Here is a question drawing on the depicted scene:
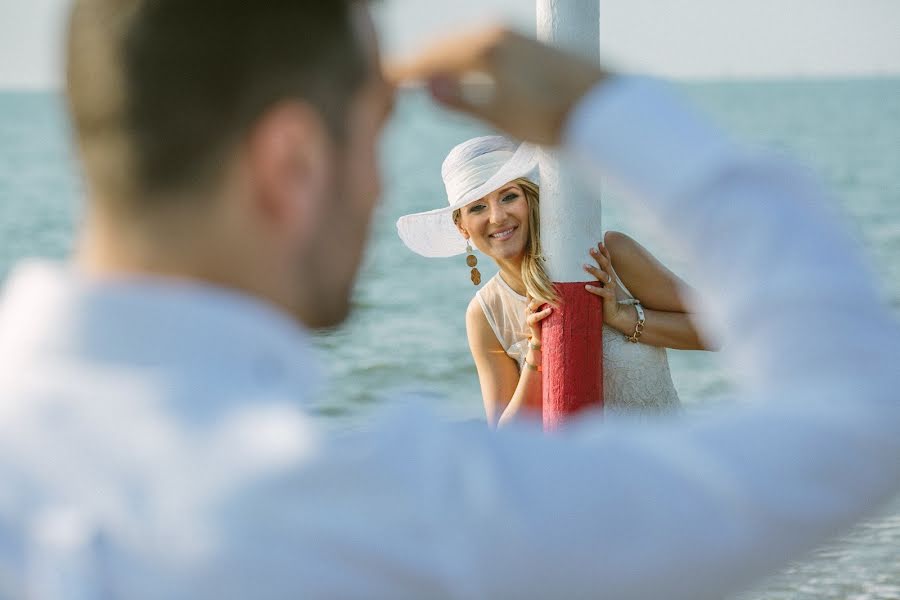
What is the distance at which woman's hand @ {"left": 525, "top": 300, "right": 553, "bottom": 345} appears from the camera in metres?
3.72

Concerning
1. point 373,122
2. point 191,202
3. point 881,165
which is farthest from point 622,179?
point 881,165

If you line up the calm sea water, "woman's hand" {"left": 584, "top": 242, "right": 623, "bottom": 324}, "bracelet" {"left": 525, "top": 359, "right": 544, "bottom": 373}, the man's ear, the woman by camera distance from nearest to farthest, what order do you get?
the man's ear → "woman's hand" {"left": 584, "top": 242, "right": 623, "bottom": 324} → the woman → "bracelet" {"left": 525, "top": 359, "right": 544, "bottom": 373} → the calm sea water

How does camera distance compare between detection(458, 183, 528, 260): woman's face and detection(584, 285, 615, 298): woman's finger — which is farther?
detection(458, 183, 528, 260): woman's face

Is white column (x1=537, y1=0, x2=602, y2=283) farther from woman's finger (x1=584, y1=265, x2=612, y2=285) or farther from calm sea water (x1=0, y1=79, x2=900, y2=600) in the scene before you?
calm sea water (x1=0, y1=79, x2=900, y2=600)

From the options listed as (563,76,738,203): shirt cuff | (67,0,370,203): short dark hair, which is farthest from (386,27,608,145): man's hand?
(67,0,370,203): short dark hair

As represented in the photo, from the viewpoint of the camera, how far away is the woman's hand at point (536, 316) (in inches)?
147

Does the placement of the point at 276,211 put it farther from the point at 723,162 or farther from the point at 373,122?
the point at 723,162

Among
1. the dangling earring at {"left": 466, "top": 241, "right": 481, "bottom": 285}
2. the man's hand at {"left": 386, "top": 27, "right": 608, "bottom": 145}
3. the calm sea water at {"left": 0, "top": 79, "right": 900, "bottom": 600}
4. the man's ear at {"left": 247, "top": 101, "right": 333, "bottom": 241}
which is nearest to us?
the man's ear at {"left": 247, "top": 101, "right": 333, "bottom": 241}

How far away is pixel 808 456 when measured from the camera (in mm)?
887

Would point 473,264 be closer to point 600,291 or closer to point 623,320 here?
point 623,320

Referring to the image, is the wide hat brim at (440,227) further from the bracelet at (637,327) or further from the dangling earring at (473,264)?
the bracelet at (637,327)

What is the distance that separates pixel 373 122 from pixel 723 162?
0.93ft

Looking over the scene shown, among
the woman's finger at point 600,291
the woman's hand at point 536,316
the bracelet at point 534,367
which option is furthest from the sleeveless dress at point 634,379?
the bracelet at point 534,367

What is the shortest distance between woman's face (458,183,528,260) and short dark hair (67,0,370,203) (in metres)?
3.83
